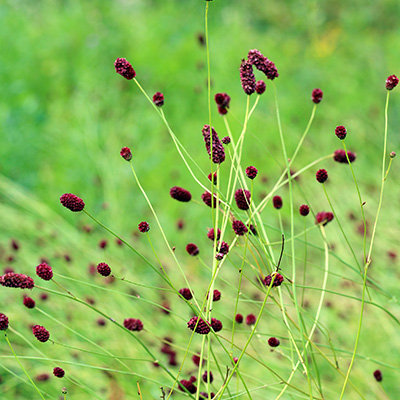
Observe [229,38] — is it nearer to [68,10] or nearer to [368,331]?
[68,10]

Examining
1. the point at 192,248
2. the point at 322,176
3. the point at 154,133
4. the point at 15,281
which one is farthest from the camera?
the point at 154,133

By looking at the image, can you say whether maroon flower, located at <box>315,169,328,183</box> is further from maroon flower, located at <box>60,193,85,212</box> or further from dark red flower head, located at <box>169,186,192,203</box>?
maroon flower, located at <box>60,193,85,212</box>

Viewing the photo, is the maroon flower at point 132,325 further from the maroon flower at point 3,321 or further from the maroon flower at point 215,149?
the maroon flower at point 215,149

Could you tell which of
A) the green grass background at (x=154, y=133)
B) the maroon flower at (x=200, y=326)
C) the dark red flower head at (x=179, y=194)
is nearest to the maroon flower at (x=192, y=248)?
the dark red flower head at (x=179, y=194)

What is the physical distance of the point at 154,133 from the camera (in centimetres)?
335

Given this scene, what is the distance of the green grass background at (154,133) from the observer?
1.96 metres

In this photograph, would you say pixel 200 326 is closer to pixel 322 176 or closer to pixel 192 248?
pixel 192 248

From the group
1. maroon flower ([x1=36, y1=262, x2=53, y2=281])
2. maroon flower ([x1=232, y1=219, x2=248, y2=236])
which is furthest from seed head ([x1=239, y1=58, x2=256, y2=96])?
maroon flower ([x1=36, y1=262, x2=53, y2=281])

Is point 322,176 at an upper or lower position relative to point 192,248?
upper

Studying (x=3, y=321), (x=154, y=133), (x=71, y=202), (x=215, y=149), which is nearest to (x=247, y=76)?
(x=215, y=149)

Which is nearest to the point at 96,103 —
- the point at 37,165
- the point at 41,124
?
the point at 41,124

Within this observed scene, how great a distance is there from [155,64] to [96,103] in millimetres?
785

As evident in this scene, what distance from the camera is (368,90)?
3750 millimetres

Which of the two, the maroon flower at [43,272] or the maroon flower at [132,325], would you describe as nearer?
the maroon flower at [43,272]
